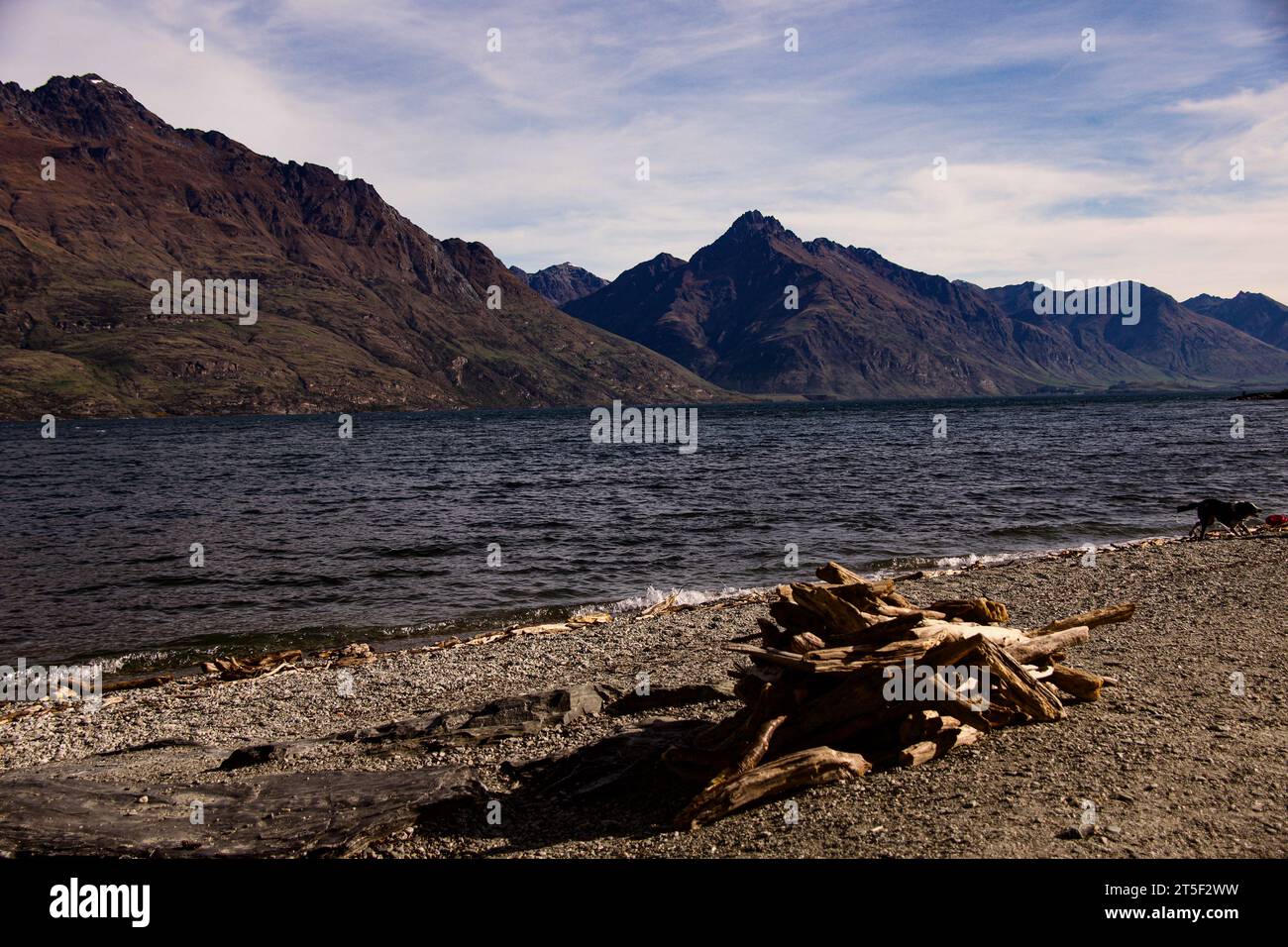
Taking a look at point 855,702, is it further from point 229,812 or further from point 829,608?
point 229,812

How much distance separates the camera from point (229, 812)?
818 centimetres

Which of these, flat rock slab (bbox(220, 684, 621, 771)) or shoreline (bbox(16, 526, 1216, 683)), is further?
shoreline (bbox(16, 526, 1216, 683))

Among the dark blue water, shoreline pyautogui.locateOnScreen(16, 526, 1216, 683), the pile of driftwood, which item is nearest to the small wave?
shoreline pyautogui.locateOnScreen(16, 526, 1216, 683)

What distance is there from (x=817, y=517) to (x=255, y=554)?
2462 centimetres

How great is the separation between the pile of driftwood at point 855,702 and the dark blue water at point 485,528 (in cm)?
1324

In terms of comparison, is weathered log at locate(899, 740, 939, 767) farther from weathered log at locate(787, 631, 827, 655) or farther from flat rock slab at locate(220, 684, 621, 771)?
flat rock slab at locate(220, 684, 621, 771)

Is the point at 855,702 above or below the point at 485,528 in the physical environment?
above

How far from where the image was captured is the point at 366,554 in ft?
98.3

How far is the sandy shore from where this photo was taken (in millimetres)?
7008

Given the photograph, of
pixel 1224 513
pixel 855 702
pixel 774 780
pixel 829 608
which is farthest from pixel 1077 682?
pixel 1224 513

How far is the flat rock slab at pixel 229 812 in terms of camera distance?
7605 millimetres

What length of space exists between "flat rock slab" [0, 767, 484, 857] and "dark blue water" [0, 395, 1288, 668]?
1149cm

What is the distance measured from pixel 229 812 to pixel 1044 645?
1017 centimetres

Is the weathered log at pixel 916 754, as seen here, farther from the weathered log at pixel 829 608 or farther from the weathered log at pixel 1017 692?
the weathered log at pixel 829 608
